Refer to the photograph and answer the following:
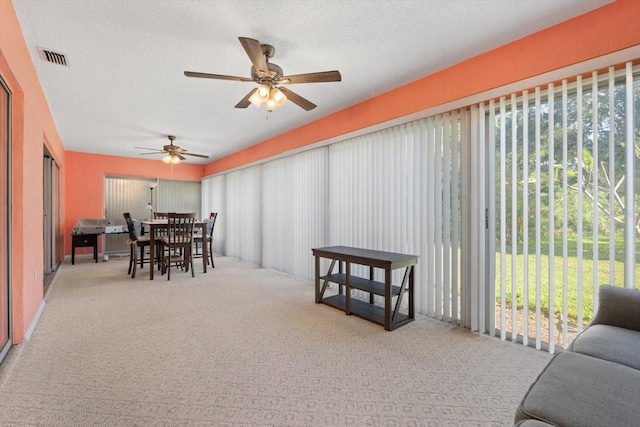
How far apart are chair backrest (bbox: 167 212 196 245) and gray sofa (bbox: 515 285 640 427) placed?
15.1 ft

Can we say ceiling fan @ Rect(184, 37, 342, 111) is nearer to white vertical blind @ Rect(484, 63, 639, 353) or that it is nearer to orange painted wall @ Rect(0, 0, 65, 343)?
orange painted wall @ Rect(0, 0, 65, 343)

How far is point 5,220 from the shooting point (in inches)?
85.4

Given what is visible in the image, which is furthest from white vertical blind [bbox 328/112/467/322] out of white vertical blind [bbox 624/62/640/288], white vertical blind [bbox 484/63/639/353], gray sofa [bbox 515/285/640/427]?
gray sofa [bbox 515/285/640/427]

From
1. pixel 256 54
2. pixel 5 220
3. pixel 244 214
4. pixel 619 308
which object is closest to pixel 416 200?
pixel 619 308

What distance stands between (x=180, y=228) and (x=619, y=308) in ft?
16.2

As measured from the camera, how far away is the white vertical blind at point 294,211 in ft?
14.4

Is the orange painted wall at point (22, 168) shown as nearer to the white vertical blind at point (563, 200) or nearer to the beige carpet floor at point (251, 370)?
the beige carpet floor at point (251, 370)

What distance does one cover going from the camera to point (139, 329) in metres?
2.61

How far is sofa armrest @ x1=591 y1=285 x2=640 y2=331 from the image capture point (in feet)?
4.97

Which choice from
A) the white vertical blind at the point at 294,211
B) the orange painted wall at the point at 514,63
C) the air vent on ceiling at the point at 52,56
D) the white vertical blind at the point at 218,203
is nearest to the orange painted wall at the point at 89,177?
the white vertical blind at the point at 218,203

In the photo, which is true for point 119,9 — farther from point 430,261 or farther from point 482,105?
point 430,261

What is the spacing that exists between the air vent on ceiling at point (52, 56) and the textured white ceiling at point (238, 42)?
0.18 ft

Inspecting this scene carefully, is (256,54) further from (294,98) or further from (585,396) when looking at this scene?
(585,396)

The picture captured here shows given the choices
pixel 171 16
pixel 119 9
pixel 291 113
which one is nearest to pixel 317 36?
pixel 171 16
